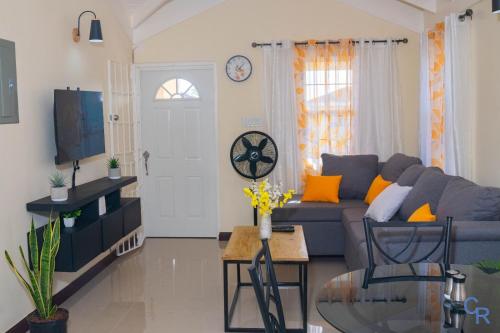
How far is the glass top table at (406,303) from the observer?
6.32ft

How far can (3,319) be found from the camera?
138 inches

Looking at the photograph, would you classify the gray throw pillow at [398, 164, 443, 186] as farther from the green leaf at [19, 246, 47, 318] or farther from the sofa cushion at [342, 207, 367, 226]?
the green leaf at [19, 246, 47, 318]

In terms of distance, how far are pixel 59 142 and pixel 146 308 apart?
4.81ft

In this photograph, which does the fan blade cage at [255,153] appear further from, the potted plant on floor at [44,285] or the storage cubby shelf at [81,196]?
the potted plant on floor at [44,285]

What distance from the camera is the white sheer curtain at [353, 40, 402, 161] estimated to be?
233 inches

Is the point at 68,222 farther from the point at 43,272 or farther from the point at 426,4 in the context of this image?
the point at 426,4

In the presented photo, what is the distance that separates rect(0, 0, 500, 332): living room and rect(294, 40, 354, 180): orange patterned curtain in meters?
0.02

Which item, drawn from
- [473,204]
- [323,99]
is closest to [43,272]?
[473,204]

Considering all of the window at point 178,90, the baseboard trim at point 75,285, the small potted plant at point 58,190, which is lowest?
the baseboard trim at point 75,285

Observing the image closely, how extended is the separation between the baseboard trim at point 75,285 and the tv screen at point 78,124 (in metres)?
1.11

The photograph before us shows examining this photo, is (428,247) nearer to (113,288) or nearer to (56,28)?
(113,288)

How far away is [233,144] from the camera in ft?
17.6

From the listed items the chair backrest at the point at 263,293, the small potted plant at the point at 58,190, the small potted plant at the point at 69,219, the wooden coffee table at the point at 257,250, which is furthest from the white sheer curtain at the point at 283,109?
the chair backrest at the point at 263,293

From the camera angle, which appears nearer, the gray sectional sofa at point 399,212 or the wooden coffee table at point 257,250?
the gray sectional sofa at point 399,212
